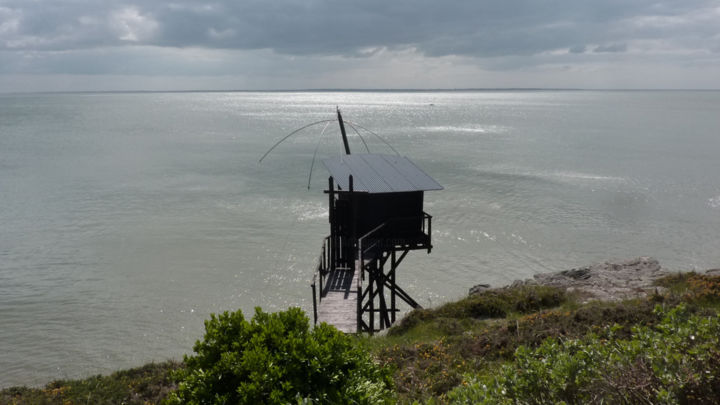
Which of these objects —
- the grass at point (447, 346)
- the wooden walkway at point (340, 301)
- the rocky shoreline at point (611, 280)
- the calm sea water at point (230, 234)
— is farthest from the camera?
the calm sea water at point (230, 234)

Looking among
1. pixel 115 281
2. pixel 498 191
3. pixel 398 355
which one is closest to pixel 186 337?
pixel 115 281

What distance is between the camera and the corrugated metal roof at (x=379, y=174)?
20.9 metres

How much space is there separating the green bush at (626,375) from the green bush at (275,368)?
1.46m

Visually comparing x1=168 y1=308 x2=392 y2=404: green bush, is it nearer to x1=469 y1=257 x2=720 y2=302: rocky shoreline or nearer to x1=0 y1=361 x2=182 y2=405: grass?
x1=0 y1=361 x2=182 y2=405: grass

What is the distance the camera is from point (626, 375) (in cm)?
607

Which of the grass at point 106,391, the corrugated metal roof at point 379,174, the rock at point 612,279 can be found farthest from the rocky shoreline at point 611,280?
the grass at point 106,391

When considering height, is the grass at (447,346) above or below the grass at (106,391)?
above

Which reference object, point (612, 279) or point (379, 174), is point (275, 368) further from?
point (612, 279)

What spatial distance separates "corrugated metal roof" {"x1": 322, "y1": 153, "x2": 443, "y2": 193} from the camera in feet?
68.5

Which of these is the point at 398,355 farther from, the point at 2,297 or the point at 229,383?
the point at 2,297

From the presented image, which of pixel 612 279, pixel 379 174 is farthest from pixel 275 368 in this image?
pixel 612 279

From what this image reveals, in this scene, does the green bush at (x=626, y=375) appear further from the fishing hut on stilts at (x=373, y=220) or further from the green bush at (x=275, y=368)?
the fishing hut on stilts at (x=373, y=220)

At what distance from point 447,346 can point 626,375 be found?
274 inches

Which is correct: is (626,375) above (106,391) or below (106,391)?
above
